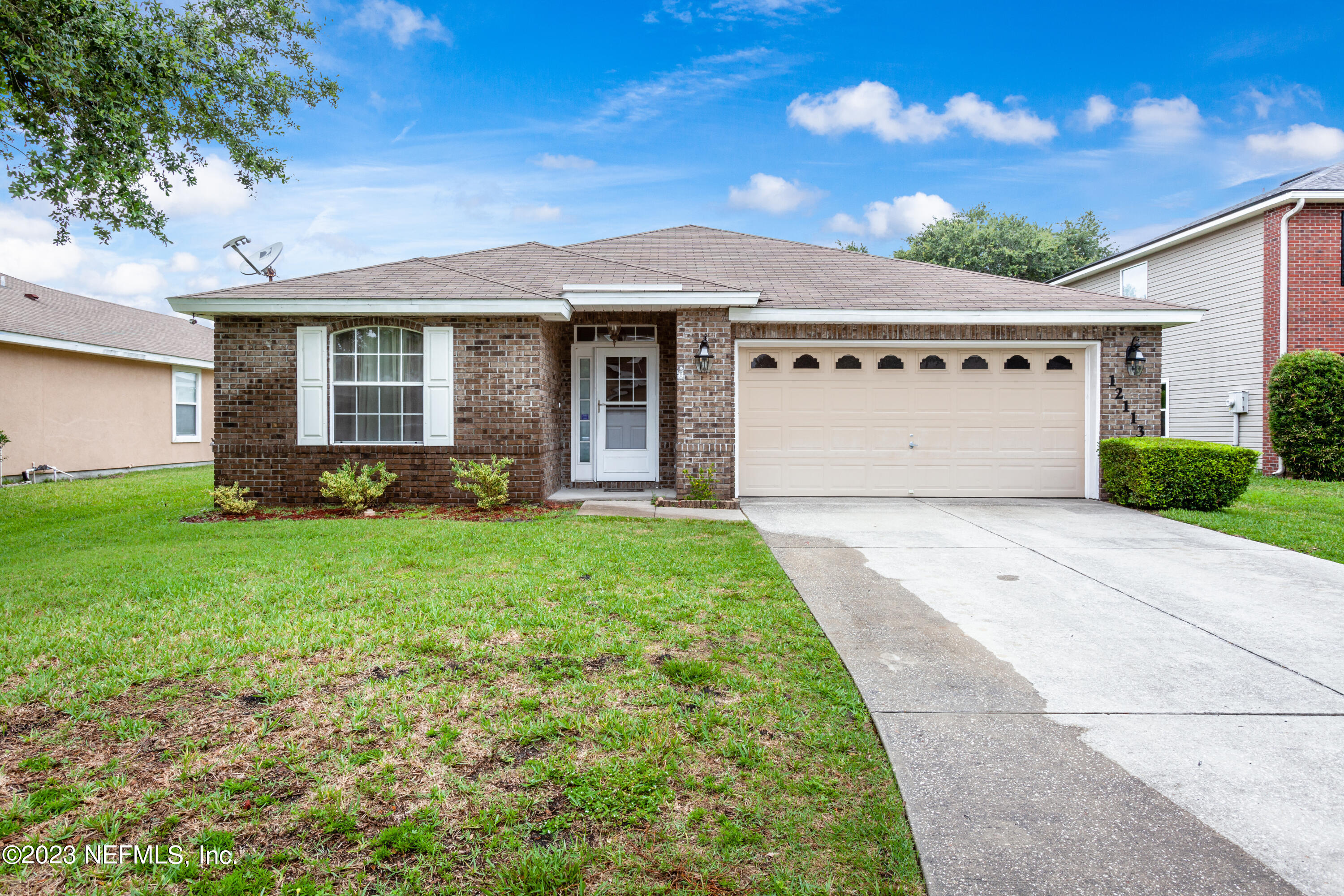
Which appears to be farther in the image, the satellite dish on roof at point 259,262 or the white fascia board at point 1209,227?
the white fascia board at point 1209,227

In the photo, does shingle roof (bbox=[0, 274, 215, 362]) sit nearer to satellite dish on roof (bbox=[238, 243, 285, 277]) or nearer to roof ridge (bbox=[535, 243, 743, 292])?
satellite dish on roof (bbox=[238, 243, 285, 277])

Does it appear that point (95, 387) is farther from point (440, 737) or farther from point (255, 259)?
point (440, 737)

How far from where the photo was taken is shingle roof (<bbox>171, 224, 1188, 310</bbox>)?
9422 mm

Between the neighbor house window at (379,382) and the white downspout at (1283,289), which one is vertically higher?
the white downspout at (1283,289)

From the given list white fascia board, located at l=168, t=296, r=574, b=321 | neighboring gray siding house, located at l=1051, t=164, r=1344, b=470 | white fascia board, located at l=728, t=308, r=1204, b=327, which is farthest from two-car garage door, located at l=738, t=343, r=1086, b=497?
neighboring gray siding house, located at l=1051, t=164, r=1344, b=470

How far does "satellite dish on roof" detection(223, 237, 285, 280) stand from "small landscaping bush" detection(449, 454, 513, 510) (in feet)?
17.7

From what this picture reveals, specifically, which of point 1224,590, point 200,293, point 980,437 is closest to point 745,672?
point 1224,590

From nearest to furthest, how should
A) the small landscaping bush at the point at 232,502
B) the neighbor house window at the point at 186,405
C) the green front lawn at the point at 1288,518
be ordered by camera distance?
the green front lawn at the point at 1288,518
the small landscaping bush at the point at 232,502
the neighbor house window at the point at 186,405

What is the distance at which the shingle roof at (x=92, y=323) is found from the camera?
13.3 metres

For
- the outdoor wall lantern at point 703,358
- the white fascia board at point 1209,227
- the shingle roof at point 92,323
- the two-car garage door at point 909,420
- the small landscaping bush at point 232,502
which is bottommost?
the small landscaping bush at point 232,502

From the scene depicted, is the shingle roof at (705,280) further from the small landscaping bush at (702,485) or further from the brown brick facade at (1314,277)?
the brown brick facade at (1314,277)

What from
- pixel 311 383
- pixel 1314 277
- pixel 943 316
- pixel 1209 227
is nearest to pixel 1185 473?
pixel 943 316

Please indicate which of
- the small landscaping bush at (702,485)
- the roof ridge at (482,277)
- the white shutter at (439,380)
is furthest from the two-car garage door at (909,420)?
the white shutter at (439,380)

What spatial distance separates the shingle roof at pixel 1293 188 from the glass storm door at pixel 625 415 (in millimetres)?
13030
